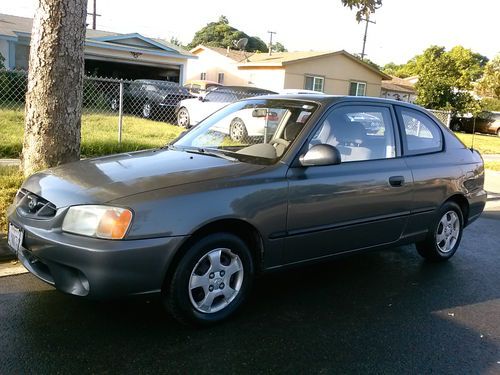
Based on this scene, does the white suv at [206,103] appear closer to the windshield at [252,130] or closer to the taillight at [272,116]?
the windshield at [252,130]

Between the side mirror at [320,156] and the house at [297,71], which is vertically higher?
the house at [297,71]

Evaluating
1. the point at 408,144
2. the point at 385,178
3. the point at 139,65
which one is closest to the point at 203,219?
the point at 385,178

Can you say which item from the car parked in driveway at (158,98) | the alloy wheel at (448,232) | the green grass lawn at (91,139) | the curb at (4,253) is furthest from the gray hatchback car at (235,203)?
the car parked in driveway at (158,98)

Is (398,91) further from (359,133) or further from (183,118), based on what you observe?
(359,133)

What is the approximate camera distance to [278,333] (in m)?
3.63

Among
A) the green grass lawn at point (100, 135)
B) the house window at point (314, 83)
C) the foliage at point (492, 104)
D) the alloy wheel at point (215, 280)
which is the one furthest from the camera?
the foliage at point (492, 104)

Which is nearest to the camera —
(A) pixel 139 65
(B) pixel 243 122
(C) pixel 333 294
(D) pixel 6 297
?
(D) pixel 6 297

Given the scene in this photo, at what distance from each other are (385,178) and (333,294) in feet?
3.56

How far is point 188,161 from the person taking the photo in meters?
4.03

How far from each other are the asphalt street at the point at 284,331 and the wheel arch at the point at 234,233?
1.13ft

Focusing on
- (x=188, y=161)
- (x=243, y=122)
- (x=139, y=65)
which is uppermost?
(x=139, y=65)

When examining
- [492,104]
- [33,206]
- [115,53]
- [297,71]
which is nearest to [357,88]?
[297,71]

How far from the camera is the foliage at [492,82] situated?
39312mm

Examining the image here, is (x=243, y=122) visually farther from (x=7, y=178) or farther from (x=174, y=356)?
(x=7, y=178)
